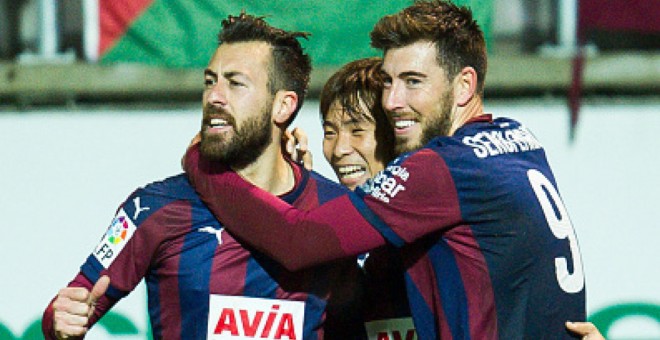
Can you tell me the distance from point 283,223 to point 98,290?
548mm

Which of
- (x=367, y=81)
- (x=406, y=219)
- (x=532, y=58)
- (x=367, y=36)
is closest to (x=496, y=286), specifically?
(x=406, y=219)

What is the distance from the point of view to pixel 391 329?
13.1 feet

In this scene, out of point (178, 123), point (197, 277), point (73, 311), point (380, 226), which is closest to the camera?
point (73, 311)

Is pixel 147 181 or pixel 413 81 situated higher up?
pixel 413 81

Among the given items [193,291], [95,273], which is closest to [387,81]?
[193,291]

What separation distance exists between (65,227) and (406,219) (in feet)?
10.3

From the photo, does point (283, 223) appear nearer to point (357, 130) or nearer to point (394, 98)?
point (394, 98)

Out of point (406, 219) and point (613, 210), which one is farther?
point (613, 210)

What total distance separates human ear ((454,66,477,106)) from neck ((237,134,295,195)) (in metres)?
0.57

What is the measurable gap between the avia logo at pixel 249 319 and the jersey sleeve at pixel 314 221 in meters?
0.16

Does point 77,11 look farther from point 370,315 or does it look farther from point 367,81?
point 370,315

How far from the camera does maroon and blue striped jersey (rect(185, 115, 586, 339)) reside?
11.8 feet

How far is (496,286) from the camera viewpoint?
142 inches

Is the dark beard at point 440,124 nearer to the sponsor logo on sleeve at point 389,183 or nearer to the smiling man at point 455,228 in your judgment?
the smiling man at point 455,228
